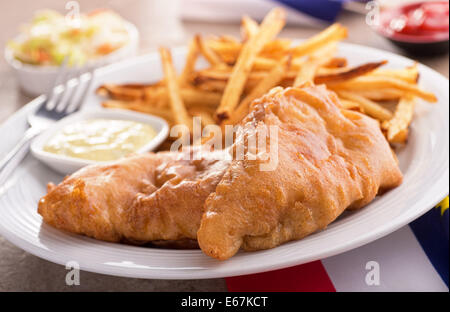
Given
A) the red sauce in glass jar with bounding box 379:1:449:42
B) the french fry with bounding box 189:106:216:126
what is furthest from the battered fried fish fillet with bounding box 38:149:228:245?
the red sauce in glass jar with bounding box 379:1:449:42

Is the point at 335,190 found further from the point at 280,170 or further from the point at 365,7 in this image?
the point at 365,7

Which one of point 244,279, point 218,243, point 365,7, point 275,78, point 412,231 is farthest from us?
point 365,7

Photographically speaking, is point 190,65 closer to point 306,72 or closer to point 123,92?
point 123,92

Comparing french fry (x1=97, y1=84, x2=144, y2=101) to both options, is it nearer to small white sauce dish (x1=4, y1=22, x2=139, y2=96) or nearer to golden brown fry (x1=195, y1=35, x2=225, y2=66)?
golden brown fry (x1=195, y1=35, x2=225, y2=66)

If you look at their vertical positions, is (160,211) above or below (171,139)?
above

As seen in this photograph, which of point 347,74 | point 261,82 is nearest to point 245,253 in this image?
point 261,82

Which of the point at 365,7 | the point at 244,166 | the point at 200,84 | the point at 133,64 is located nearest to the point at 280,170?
the point at 244,166
